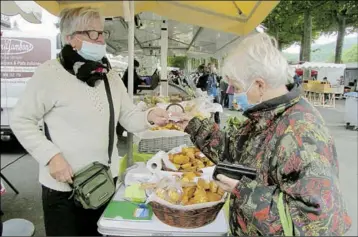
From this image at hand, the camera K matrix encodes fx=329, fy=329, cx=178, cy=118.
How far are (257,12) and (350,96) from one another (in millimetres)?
8399

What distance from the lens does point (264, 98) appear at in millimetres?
1243

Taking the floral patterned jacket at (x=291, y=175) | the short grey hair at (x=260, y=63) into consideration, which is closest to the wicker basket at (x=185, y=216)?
the floral patterned jacket at (x=291, y=175)

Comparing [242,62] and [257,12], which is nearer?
[242,62]

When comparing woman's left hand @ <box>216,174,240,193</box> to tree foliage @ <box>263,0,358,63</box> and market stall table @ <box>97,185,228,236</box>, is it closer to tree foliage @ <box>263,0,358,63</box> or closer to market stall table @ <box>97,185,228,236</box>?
market stall table @ <box>97,185,228,236</box>

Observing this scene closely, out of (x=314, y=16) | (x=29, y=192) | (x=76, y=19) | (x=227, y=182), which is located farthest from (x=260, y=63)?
(x=314, y=16)

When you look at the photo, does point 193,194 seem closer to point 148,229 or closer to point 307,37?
point 148,229

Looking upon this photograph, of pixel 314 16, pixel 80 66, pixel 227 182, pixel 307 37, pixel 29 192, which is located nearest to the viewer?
pixel 227 182

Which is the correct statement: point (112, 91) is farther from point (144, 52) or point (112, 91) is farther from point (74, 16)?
point (144, 52)

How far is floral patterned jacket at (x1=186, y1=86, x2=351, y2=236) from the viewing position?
38.9 inches

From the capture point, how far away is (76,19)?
158 cm

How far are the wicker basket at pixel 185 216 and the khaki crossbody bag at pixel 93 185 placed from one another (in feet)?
0.99

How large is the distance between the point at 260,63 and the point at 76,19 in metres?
0.92

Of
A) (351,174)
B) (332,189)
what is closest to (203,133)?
(332,189)

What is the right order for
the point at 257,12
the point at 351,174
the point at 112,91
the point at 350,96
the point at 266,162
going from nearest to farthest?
1. the point at 266,162
2. the point at 112,91
3. the point at 257,12
4. the point at 351,174
5. the point at 350,96
